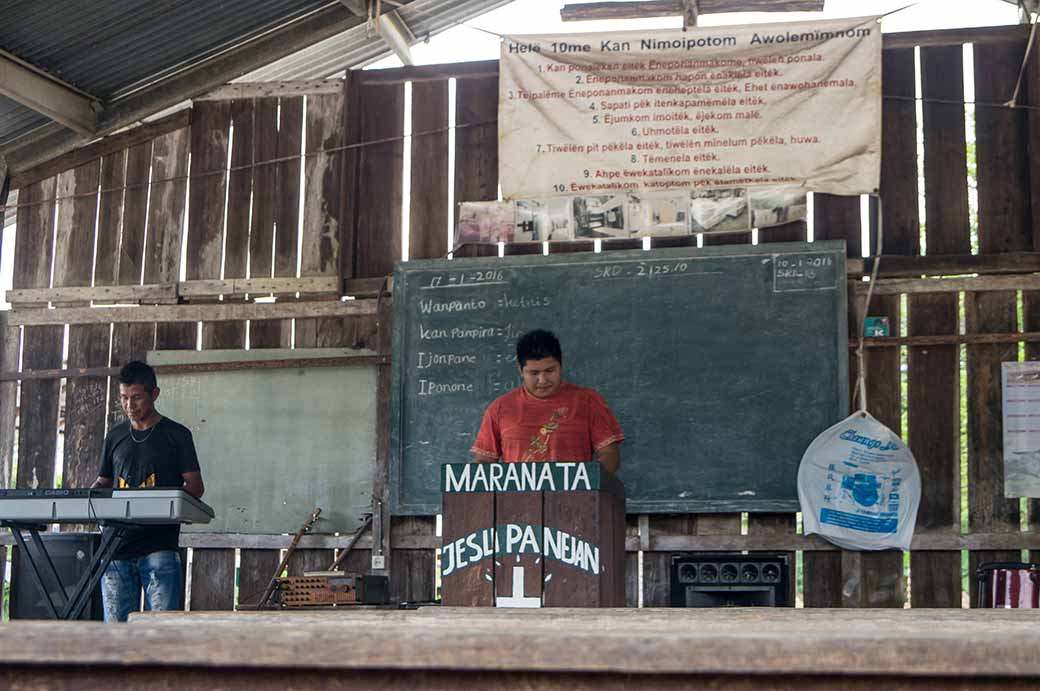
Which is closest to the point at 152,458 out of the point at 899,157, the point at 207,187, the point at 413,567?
the point at 413,567

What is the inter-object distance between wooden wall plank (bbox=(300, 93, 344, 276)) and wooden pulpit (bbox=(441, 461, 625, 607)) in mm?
3594

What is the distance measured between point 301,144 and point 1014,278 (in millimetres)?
3823

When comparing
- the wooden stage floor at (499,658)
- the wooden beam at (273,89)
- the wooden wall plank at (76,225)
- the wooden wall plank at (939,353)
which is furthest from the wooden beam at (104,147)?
the wooden stage floor at (499,658)

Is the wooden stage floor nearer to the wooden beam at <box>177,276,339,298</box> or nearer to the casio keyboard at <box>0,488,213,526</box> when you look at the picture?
the casio keyboard at <box>0,488,213,526</box>

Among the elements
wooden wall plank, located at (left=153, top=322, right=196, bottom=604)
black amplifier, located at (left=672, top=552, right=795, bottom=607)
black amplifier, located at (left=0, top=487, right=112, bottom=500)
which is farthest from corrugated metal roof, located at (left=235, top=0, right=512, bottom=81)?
black amplifier, located at (left=0, top=487, right=112, bottom=500)

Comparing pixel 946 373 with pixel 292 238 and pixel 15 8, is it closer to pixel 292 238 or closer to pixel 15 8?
pixel 292 238

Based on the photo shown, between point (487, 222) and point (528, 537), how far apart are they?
3.47 m

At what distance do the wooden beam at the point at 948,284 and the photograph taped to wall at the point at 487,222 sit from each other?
176 centimetres

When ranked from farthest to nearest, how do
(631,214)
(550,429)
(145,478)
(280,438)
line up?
1. (280,438)
2. (631,214)
3. (145,478)
4. (550,429)

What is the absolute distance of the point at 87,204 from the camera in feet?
26.6

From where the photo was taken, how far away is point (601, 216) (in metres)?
7.24

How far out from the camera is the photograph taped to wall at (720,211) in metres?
7.11

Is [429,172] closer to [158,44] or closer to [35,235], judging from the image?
[158,44]

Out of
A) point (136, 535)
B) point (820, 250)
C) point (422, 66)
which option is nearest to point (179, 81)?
point (422, 66)
